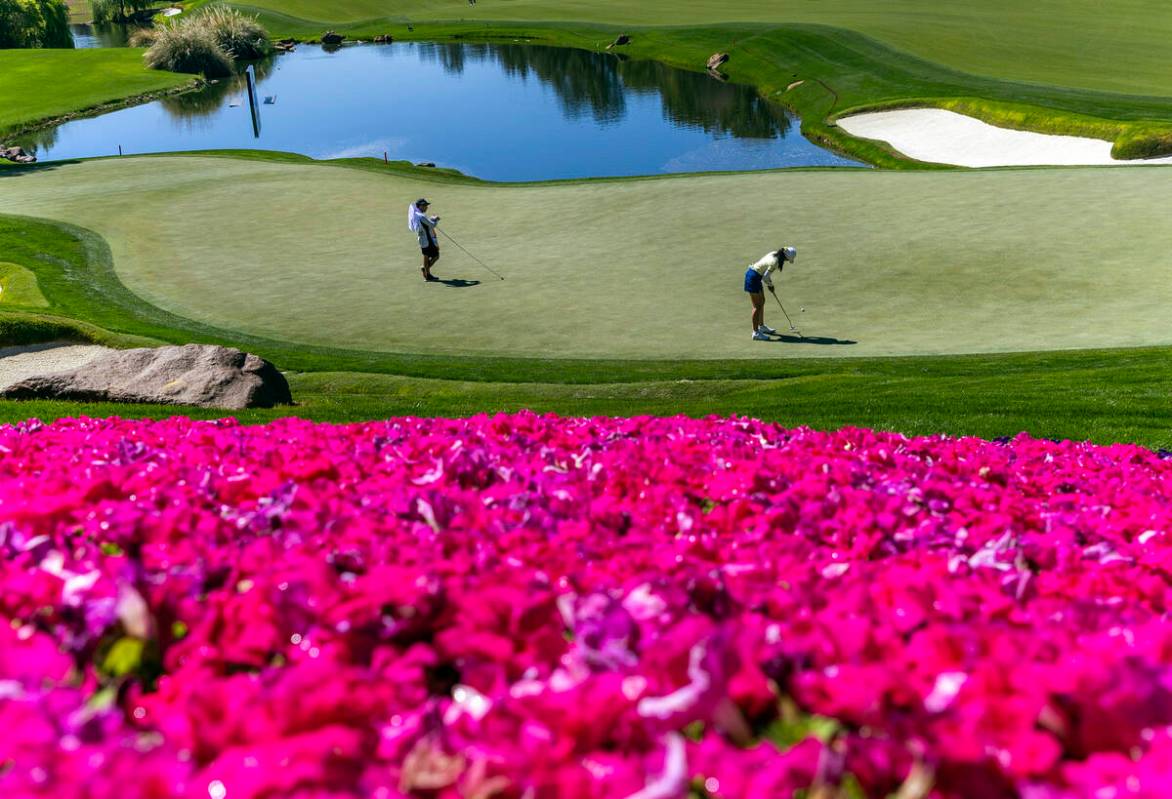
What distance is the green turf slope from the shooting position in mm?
72688

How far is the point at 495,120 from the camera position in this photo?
81875 millimetres

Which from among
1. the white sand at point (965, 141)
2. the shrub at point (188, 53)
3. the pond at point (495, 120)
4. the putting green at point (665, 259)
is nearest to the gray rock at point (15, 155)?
the pond at point (495, 120)

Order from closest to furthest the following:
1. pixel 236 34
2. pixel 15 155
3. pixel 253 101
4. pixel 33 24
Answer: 1. pixel 15 155
2. pixel 253 101
3. pixel 236 34
4. pixel 33 24

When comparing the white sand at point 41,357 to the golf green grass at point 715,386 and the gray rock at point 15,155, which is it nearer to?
the golf green grass at point 715,386

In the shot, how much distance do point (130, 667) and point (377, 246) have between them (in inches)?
1192

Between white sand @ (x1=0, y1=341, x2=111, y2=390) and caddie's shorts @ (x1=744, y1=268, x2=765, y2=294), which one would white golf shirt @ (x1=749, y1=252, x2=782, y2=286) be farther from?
white sand @ (x1=0, y1=341, x2=111, y2=390)

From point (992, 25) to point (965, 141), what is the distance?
3522 centimetres

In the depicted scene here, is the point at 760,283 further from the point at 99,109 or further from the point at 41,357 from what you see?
the point at 99,109

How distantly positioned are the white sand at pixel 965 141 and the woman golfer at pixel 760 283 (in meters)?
31.0

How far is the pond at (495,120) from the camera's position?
66.1 metres

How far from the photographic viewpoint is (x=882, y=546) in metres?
5.89

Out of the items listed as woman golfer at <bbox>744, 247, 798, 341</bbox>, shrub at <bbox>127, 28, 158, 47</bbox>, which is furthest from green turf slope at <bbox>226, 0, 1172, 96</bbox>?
woman golfer at <bbox>744, 247, 798, 341</bbox>

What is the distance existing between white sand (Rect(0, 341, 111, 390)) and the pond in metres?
41.9

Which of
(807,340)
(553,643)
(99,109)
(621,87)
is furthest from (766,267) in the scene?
(99,109)
